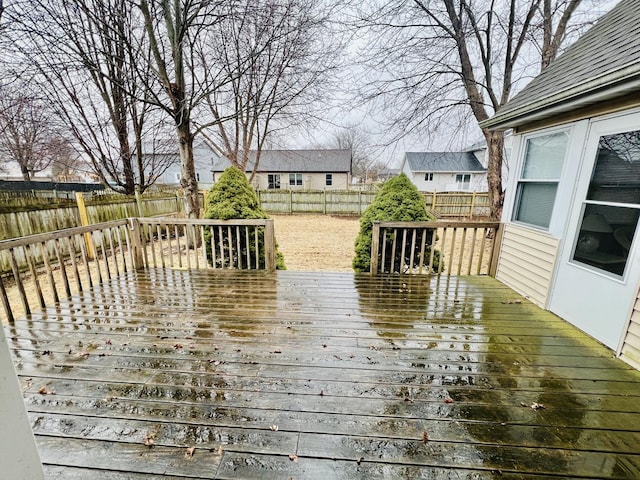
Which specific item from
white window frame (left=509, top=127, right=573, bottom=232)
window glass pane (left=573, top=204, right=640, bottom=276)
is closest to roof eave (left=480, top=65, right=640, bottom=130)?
white window frame (left=509, top=127, right=573, bottom=232)

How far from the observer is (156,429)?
1693 mm

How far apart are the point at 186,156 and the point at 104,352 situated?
5109mm

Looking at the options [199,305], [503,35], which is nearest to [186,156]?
[199,305]

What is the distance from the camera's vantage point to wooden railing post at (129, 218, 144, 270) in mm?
4602

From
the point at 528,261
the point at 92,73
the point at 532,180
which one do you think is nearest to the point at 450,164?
the point at 532,180

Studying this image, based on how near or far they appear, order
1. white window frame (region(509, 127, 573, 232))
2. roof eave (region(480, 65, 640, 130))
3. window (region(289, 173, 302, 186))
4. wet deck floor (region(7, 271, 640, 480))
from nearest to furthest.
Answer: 1. wet deck floor (region(7, 271, 640, 480))
2. roof eave (region(480, 65, 640, 130))
3. white window frame (region(509, 127, 573, 232))
4. window (region(289, 173, 302, 186))

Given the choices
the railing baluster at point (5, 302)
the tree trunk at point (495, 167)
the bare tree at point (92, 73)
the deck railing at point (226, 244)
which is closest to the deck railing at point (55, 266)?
the railing baluster at point (5, 302)

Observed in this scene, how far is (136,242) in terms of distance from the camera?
15.3 feet

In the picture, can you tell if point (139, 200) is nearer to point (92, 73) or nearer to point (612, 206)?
point (92, 73)

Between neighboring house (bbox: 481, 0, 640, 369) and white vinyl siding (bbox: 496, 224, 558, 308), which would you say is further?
white vinyl siding (bbox: 496, 224, 558, 308)

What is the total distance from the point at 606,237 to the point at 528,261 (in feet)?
3.38

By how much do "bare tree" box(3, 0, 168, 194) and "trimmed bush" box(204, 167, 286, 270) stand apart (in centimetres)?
197

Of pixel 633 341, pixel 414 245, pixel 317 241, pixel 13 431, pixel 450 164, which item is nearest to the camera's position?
pixel 13 431

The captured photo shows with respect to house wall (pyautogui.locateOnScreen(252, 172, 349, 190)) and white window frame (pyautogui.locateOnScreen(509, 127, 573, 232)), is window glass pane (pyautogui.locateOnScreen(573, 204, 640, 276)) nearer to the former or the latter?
white window frame (pyautogui.locateOnScreen(509, 127, 573, 232))
